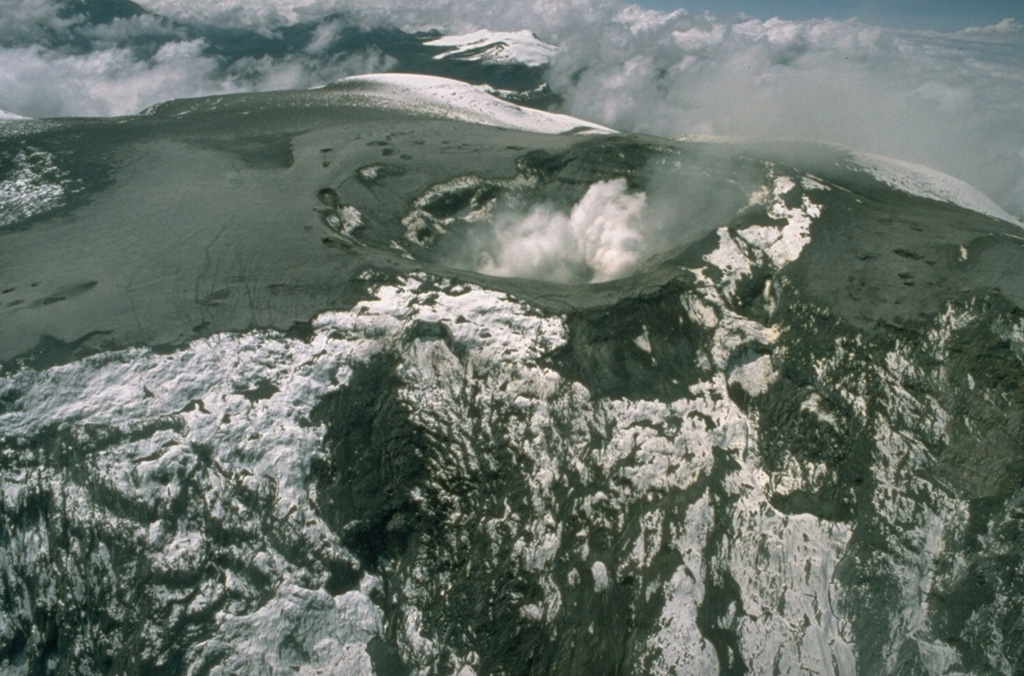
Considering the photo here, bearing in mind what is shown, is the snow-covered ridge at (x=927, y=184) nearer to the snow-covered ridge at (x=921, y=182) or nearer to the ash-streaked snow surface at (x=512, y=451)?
the snow-covered ridge at (x=921, y=182)

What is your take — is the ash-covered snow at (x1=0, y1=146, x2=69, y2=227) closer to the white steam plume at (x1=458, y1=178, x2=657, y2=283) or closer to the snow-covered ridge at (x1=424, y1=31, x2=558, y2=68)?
the white steam plume at (x1=458, y1=178, x2=657, y2=283)

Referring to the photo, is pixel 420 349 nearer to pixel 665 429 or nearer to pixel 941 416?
pixel 665 429

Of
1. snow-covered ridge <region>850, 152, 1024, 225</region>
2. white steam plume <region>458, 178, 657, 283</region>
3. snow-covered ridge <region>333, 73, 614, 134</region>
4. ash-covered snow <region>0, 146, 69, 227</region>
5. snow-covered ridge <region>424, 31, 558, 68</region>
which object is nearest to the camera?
white steam plume <region>458, 178, 657, 283</region>

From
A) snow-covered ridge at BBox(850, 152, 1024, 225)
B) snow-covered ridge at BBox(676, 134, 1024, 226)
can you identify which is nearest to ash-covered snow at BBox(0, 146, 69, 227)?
snow-covered ridge at BBox(676, 134, 1024, 226)

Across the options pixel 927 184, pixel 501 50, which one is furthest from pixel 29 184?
pixel 501 50

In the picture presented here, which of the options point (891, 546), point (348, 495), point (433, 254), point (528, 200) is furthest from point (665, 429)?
point (528, 200)
